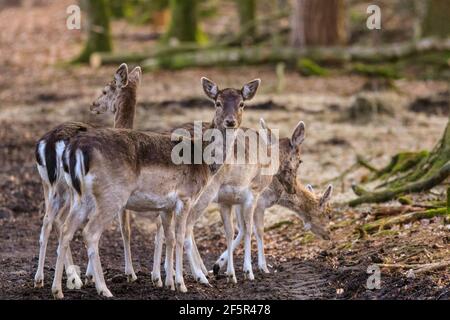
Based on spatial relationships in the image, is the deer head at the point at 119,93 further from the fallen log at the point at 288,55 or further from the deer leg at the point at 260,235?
the fallen log at the point at 288,55

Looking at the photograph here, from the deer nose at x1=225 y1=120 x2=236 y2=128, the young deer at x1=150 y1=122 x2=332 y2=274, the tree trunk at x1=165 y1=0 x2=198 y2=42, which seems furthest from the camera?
the tree trunk at x1=165 y1=0 x2=198 y2=42

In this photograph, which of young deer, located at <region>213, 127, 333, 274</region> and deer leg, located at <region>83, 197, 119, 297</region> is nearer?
deer leg, located at <region>83, 197, 119, 297</region>

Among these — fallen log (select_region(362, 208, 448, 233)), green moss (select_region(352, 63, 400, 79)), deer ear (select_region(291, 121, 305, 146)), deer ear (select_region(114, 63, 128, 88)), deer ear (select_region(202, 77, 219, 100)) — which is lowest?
fallen log (select_region(362, 208, 448, 233))

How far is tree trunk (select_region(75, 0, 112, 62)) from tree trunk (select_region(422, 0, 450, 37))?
26.9 ft

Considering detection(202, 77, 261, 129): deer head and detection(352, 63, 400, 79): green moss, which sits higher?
detection(202, 77, 261, 129): deer head

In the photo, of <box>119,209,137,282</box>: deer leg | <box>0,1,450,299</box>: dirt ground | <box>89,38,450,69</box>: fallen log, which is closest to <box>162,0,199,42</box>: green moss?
<box>89,38,450,69</box>: fallen log

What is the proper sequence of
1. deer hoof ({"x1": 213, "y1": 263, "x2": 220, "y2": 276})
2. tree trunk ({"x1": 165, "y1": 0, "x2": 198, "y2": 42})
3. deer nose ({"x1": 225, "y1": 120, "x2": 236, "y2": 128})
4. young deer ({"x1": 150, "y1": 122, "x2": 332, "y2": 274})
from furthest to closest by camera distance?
tree trunk ({"x1": 165, "y1": 0, "x2": 198, "y2": 42}) → young deer ({"x1": 150, "y1": 122, "x2": 332, "y2": 274}) → deer hoof ({"x1": 213, "y1": 263, "x2": 220, "y2": 276}) → deer nose ({"x1": 225, "y1": 120, "x2": 236, "y2": 128})

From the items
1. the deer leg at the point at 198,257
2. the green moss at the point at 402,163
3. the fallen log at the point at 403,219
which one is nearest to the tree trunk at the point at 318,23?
the green moss at the point at 402,163

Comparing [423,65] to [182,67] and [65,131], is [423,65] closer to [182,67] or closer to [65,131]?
[182,67]

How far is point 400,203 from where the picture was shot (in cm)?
1214

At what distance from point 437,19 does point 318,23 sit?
3.03 meters

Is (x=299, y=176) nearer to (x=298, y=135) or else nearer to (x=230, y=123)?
(x=298, y=135)

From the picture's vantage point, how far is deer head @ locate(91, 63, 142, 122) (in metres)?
11.2

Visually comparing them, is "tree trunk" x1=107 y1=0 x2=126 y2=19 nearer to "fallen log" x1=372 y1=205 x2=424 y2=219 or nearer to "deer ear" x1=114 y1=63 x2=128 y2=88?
"deer ear" x1=114 y1=63 x2=128 y2=88
